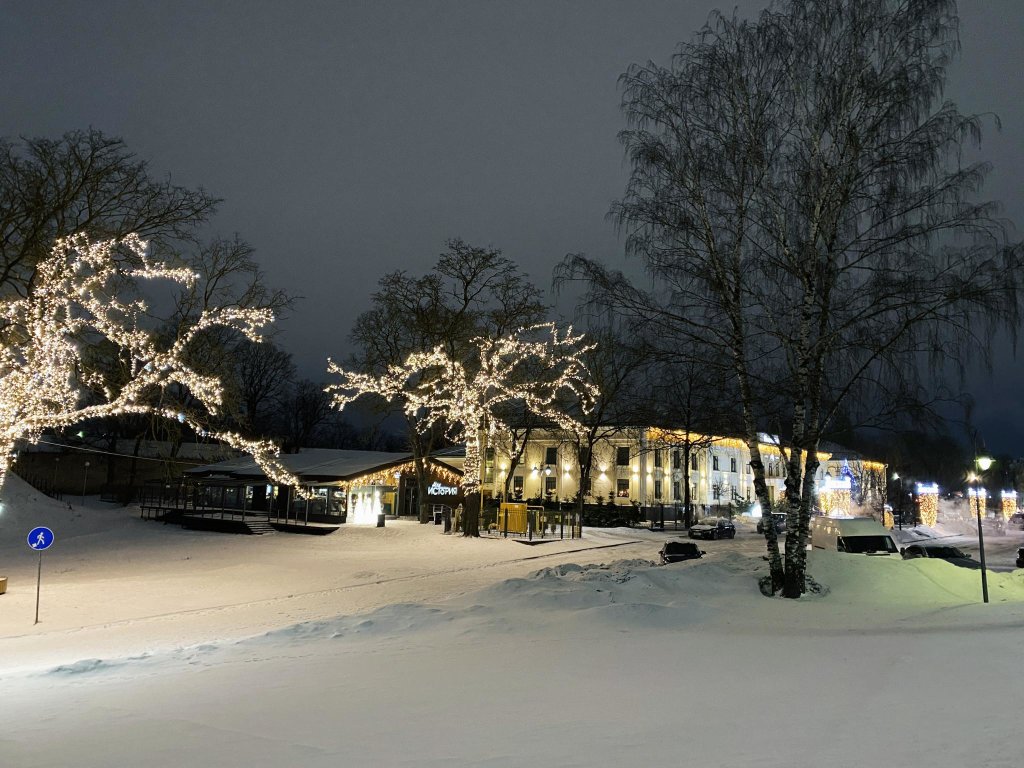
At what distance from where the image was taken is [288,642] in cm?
1066

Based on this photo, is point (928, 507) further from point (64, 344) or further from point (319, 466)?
point (64, 344)

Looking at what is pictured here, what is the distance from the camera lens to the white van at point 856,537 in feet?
78.0

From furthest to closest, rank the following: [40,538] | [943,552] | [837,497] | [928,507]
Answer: [928,507]
[837,497]
[943,552]
[40,538]

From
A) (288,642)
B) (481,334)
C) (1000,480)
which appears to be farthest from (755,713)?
(1000,480)

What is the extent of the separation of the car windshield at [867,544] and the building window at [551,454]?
44.1 metres

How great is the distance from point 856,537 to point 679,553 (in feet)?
19.2

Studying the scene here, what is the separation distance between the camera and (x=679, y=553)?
82.9ft

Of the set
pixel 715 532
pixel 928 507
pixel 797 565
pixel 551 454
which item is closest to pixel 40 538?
pixel 797 565

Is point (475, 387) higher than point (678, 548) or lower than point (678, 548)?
higher

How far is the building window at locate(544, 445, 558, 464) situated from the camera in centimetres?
6764

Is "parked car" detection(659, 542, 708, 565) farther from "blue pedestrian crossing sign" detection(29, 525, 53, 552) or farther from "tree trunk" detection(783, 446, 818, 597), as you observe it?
"blue pedestrian crossing sign" detection(29, 525, 53, 552)

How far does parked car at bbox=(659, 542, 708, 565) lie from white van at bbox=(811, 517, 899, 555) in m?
4.55

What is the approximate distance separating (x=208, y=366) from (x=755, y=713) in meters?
18.8

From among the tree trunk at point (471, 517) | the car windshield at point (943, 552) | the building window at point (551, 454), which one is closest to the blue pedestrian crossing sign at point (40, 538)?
the tree trunk at point (471, 517)
